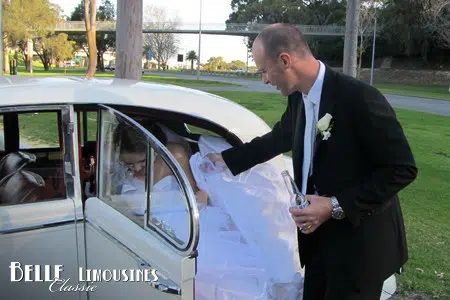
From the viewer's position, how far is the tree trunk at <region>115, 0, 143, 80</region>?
4.89 m

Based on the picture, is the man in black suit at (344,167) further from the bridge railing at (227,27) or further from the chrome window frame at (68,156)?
the bridge railing at (227,27)

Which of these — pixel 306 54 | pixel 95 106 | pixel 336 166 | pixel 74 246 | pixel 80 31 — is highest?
pixel 80 31

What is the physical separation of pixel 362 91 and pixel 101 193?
1.30m

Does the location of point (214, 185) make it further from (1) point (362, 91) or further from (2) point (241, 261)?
(1) point (362, 91)

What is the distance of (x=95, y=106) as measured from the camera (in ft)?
8.19

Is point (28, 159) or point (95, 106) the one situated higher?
point (95, 106)

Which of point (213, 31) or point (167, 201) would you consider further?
point (213, 31)

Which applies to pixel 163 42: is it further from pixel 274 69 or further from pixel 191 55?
pixel 274 69

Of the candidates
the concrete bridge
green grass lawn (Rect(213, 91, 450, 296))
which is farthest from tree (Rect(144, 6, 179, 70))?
green grass lawn (Rect(213, 91, 450, 296))

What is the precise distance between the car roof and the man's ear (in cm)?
100

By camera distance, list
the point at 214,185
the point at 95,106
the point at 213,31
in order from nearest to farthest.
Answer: the point at 95,106 < the point at 214,185 < the point at 213,31

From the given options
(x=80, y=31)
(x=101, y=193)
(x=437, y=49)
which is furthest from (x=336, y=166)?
(x=80, y=31)

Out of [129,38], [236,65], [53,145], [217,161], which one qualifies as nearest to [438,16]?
[129,38]

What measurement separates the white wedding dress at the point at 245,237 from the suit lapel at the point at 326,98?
92cm
